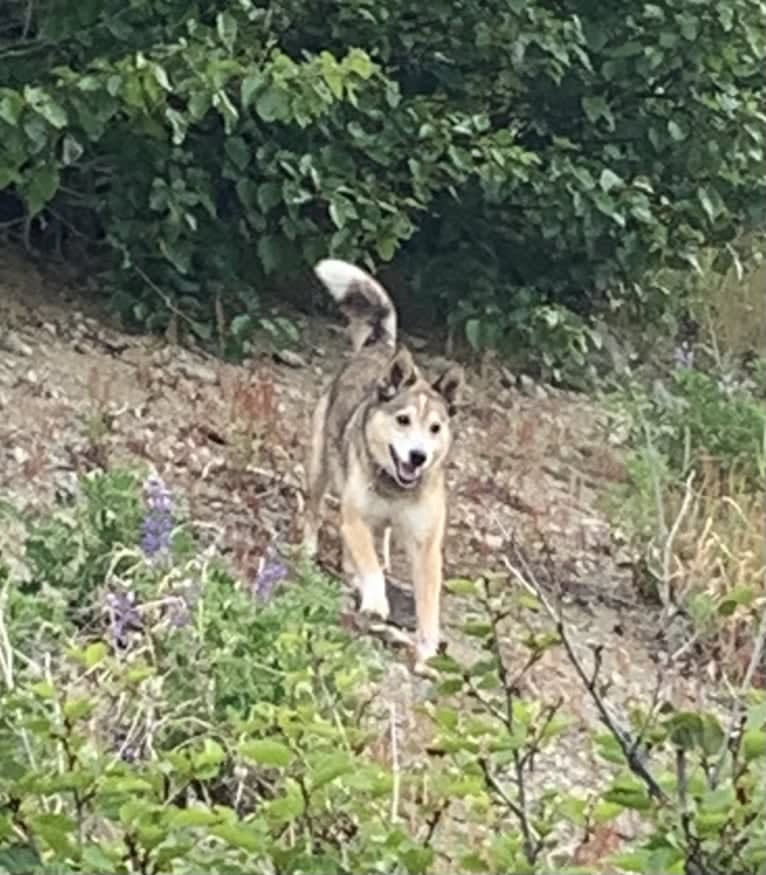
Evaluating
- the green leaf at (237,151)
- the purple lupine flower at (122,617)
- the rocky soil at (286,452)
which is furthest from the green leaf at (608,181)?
the purple lupine flower at (122,617)

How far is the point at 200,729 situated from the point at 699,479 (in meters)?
3.76

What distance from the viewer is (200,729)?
18.2ft

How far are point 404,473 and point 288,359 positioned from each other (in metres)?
2.45

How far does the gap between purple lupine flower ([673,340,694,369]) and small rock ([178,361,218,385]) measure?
1868 millimetres

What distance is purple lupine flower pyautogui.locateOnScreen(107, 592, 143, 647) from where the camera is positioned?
5848mm

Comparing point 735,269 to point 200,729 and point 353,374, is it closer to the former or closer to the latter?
point 353,374

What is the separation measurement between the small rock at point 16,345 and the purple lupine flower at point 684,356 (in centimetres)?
255

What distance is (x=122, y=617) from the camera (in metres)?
5.90

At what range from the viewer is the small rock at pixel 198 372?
9633 millimetres

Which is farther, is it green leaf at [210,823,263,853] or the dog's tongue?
the dog's tongue

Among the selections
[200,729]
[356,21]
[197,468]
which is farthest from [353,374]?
Answer: [200,729]

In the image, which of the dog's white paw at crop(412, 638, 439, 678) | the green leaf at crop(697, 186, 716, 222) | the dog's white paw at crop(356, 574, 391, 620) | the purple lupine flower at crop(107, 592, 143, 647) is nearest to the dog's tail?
the dog's white paw at crop(356, 574, 391, 620)

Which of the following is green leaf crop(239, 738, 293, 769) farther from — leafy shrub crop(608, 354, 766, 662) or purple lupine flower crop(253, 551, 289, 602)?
leafy shrub crop(608, 354, 766, 662)

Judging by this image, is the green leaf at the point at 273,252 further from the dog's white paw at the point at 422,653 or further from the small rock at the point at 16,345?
the dog's white paw at the point at 422,653
